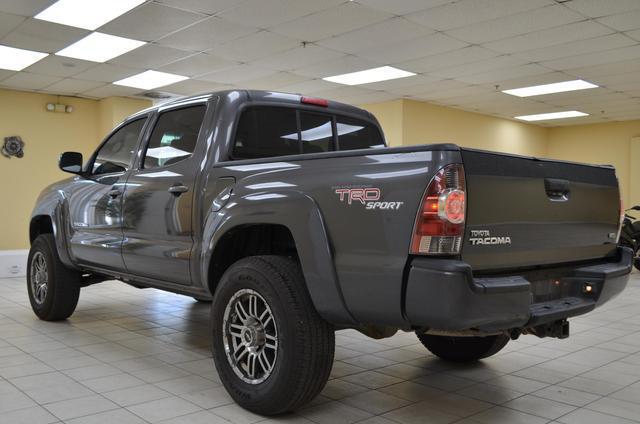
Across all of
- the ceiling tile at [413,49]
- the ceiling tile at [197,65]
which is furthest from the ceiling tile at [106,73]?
the ceiling tile at [413,49]

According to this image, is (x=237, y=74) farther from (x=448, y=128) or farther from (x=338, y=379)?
(x=338, y=379)

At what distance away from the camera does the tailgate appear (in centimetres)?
231

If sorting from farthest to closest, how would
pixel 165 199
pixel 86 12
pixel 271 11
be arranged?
pixel 86 12, pixel 271 11, pixel 165 199

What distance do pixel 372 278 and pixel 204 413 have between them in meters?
1.16

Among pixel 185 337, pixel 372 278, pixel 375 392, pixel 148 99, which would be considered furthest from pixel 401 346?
pixel 148 99

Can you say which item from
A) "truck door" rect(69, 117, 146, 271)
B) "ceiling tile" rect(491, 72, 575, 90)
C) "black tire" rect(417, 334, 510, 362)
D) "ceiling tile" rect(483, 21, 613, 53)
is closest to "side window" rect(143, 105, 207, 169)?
"truck door" rect(69, 117, 146, 271)

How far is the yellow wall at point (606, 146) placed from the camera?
46.2 feet

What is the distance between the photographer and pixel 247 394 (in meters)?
2.83

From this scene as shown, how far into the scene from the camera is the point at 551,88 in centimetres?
1028

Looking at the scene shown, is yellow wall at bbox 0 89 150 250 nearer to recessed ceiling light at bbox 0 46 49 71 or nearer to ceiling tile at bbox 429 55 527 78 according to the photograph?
recessed ceiling light at bbox 0 46 49 71

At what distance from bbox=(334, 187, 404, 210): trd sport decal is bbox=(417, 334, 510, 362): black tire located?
1568mm

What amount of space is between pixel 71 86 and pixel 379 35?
5.94 metres

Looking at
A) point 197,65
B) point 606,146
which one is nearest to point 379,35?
point 197,65

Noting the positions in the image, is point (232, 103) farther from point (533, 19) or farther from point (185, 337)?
point (533, 19)
